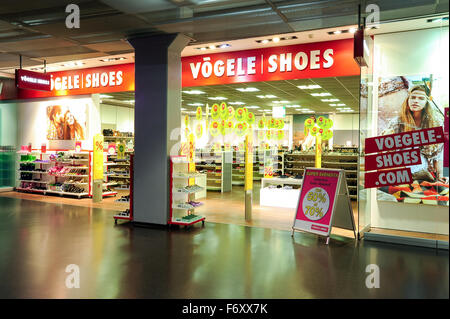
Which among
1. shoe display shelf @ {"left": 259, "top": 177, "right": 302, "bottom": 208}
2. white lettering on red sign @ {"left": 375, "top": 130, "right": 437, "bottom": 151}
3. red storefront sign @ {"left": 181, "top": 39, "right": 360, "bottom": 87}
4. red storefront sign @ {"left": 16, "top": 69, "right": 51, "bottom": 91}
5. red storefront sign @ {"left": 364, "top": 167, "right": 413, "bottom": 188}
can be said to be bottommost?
shoe display shelf @ {"left": 259, "top": 177, "right": 302, "bottom": 208}

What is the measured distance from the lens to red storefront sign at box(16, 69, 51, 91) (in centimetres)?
786

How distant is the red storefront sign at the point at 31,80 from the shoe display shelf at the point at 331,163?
24.4 ft

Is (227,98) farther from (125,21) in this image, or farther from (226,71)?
A: (125,21)

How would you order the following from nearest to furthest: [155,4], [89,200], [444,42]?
[444,42] < [155,4] < [89,200]

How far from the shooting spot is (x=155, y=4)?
16.9 ft

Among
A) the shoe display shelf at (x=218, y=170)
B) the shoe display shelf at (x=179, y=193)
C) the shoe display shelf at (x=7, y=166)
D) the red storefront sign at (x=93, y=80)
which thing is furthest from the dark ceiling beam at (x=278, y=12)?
the shoe display shelf at (x=7, y=166)

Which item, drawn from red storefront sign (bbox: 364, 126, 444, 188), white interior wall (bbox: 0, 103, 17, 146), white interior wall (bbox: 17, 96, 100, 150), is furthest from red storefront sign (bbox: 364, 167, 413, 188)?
white interior wall (bbox: 0, 103, 17, 146)

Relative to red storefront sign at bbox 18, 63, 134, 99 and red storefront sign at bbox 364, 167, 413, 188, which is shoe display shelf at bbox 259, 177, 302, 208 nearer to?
red storefront sign at bbox 364, 167, 413, 188

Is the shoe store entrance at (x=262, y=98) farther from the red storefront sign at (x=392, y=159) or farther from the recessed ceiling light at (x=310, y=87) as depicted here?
the red storefront sign at (x=392, y=159)

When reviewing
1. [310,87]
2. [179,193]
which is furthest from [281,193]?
[310,87]

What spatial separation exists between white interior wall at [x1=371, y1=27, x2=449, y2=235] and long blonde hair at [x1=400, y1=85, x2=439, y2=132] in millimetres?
242
